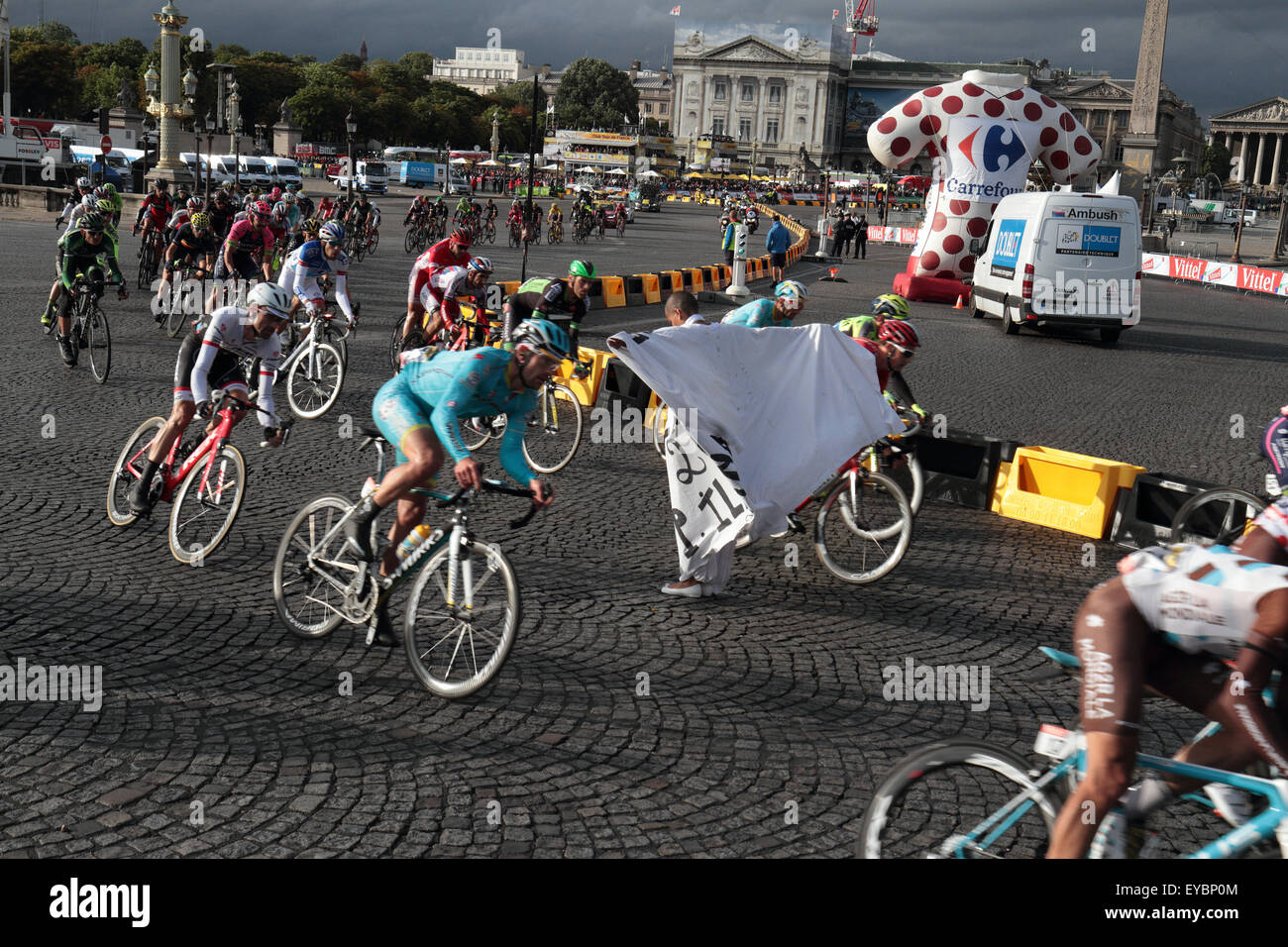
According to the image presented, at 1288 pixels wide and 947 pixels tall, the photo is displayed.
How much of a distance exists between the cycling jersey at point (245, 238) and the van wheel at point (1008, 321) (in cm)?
1293

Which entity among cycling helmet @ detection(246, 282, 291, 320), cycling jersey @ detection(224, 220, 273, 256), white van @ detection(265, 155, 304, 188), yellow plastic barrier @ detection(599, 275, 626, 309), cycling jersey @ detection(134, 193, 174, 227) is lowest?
yellow plastic barrier @ detection(599, 275, 626, 309)

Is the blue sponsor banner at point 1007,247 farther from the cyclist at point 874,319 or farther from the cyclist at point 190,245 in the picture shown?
the cyclist at point 190,245

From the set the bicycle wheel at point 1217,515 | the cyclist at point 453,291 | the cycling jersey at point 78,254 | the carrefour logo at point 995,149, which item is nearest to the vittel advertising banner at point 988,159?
the carrefour logo at point 995,149

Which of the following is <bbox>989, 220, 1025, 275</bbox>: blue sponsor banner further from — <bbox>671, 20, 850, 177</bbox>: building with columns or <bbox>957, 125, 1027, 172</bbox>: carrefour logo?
<bbox>671, 20, 850, 177</bbox>: building with columns

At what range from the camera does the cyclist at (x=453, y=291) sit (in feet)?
41.2

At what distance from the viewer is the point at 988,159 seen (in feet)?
84.9

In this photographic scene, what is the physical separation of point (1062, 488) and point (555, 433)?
428 centimetres

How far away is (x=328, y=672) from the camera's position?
587cm

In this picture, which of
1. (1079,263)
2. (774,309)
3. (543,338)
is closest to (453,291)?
(774,309)

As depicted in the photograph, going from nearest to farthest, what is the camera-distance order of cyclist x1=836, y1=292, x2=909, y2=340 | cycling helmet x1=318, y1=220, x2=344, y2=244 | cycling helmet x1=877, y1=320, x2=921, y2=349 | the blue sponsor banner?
cycling helmet x1=877, y1=320, x2=921, y2=349 < cyclist x1=836, y1=292, x2=909, y2=340 < cycling helmet x1=318, y1=220, x2=344, y2=244 < the blue sponsor banner

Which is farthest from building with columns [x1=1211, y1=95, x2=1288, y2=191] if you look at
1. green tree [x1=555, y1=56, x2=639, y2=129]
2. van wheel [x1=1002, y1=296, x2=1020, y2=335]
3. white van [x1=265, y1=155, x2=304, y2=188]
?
van wheel [x1=1002, y1=296, x2=1020, y2=335]

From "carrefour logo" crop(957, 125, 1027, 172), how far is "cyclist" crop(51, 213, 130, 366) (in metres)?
18.2

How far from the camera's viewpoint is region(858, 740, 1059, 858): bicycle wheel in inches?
139

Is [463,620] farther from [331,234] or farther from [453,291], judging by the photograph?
[331,234]
